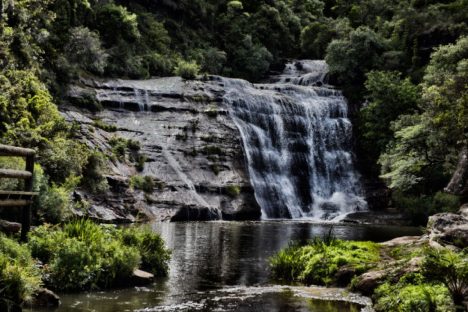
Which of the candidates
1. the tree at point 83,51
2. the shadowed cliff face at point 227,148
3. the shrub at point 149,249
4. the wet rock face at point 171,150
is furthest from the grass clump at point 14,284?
the tree at point 83,51

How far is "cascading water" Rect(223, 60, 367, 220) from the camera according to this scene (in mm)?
41375

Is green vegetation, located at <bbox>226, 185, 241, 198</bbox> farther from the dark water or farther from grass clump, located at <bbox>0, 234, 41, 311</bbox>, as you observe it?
grass clump, located at <bbox>0, 234, 41, 311</bbox>

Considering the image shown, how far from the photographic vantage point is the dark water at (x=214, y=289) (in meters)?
11.9

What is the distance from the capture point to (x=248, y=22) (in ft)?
226

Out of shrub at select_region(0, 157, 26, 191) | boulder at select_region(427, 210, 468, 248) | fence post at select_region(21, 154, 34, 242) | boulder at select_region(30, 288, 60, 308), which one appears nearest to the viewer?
boulder at select_region(30, 288, 60, 308)

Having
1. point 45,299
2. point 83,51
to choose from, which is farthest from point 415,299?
point 83,51

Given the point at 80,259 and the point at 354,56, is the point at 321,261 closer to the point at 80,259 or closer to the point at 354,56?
the point at 80,259

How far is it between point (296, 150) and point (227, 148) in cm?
646

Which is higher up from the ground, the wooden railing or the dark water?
the wooden railing

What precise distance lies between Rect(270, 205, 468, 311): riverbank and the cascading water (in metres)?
22.4

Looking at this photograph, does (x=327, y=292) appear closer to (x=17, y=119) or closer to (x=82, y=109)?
(x=17, y=119)

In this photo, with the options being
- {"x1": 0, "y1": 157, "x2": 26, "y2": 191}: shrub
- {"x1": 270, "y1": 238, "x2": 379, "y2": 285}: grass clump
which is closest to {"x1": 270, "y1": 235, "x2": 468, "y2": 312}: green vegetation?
{"x1": 270, "y1": 238, "x2": 379, "y2": 285}: grass clump

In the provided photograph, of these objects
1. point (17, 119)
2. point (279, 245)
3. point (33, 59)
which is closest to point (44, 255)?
point (279, 245)

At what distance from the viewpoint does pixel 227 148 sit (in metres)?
41.0
